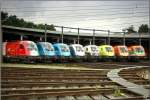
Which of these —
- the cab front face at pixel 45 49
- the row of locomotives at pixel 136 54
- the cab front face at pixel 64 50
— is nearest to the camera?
the cab front face at pixel 45 49

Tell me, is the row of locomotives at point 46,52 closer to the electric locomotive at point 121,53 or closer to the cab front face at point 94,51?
the cab front face at point 94,51

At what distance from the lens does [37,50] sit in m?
30.2

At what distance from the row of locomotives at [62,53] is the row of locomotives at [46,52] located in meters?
0.84

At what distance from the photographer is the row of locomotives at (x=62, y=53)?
106ft

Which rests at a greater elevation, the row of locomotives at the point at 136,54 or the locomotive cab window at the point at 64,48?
the locomotive cab window at the point at 64,48

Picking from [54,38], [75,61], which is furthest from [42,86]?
[54,38]

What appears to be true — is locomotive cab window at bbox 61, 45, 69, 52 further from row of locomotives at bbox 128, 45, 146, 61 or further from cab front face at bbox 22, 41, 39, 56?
row of locomotives at bbox 128, 45, 146, 61

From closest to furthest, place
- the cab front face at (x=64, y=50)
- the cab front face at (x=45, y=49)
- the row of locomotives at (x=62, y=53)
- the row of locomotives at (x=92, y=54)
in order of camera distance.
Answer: the cab front face at (x=45, y=49)
the row of locomotives at (x=62, y=53)
the cab front face at (x=64, y=50)
the row of locomotives at (x=92, y=54)

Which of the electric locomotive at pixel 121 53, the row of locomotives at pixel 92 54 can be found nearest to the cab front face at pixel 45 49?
the row of locomotives at pixel 92 54

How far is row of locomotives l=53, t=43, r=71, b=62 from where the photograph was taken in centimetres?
3238

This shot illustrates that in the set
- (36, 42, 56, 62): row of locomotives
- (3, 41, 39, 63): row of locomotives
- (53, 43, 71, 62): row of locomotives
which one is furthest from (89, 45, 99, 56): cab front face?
(3, 41, 39, 63): row of locomotives

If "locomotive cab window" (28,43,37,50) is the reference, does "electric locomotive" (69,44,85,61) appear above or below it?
below

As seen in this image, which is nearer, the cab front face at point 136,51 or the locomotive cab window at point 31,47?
the locomotive cab window at point 31,47

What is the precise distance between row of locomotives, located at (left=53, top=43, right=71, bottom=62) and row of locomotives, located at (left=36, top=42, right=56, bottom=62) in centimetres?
84
